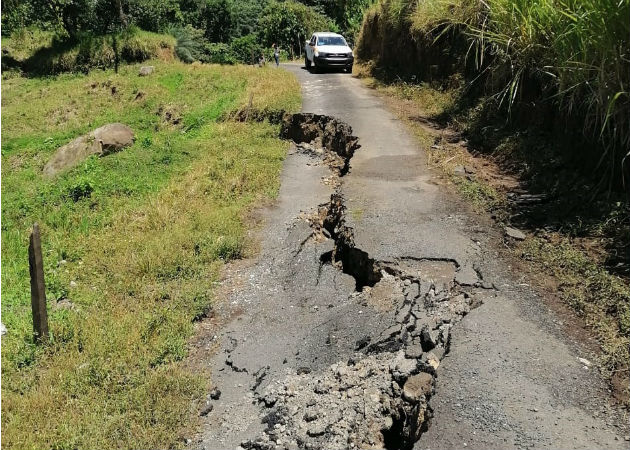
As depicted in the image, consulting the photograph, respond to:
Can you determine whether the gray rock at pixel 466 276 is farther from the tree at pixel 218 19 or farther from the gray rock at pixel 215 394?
the tree at pixel 218 19

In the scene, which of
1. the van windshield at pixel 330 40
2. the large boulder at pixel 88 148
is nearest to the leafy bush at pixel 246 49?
→ the van windshield at pixel 330 40

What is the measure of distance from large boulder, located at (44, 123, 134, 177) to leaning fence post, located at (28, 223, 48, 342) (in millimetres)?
8700

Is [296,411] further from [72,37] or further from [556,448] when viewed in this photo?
[72,37]

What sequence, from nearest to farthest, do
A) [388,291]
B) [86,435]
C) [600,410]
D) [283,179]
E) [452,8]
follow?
1. [600,410]
2. [86,435]
3. [388,291]
4. [283,179]
5. [452,8]

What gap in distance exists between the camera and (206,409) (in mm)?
4762

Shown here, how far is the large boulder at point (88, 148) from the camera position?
532 inches

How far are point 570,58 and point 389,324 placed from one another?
4.06m

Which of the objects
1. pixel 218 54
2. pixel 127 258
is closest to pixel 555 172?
pixel 127 258

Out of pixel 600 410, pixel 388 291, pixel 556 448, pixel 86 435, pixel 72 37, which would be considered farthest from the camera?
pixel 72 37

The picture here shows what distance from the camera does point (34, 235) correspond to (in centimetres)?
522

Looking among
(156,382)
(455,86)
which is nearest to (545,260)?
(156,382)

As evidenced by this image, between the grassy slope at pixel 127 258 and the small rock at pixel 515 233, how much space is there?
12.1 feet

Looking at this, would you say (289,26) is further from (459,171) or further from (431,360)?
(431,360)

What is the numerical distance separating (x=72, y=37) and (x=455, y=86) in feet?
71.4
